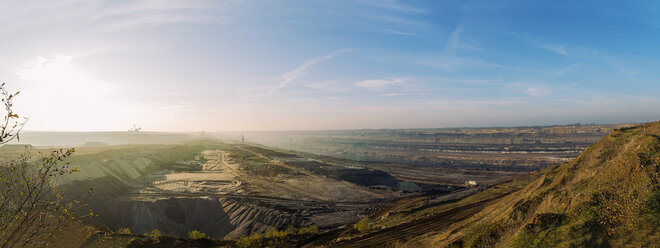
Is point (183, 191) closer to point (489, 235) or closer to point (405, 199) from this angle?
point (405, 199)

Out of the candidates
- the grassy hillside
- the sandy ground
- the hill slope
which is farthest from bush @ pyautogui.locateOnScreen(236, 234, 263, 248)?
the sandy ground

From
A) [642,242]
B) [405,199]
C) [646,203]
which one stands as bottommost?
[405,199]

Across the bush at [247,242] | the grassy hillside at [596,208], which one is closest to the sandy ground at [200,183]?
the bush at [247,242]

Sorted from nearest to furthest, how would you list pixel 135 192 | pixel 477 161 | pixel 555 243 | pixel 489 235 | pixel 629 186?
pixel 555 243 < pixel 629 186 < pixel 489 235 < pixel 135 192 < pixel 477 161

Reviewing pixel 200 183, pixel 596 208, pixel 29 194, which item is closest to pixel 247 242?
pixel 29 194

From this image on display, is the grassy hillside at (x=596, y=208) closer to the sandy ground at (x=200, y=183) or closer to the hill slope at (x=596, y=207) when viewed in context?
the hill slope at (x=596, y=207)

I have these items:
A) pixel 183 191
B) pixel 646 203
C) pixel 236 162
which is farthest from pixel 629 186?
pixel 236 162

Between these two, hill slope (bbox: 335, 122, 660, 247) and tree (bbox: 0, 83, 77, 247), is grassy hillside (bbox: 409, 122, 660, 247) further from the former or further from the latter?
tree (bbox: 0, 83, 77, 247)
